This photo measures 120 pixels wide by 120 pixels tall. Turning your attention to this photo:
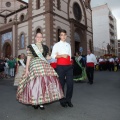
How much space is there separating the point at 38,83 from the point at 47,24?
63.0 feet

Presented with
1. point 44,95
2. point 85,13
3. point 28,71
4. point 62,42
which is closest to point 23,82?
point 28,71

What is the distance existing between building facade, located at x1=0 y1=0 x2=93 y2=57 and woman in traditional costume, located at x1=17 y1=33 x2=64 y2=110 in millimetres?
17781

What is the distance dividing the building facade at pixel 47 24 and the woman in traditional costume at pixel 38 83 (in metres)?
17.8

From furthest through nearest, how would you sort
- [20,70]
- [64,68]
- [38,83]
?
[20,70]
[64,68]
[38,83]

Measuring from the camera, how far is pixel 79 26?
1147 inches

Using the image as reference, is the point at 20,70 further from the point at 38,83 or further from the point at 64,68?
the point at 38,83

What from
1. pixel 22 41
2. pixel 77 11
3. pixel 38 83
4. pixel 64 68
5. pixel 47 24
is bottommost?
pixel 38 83

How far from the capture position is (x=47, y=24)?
22.8m

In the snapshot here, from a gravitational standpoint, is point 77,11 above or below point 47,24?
above

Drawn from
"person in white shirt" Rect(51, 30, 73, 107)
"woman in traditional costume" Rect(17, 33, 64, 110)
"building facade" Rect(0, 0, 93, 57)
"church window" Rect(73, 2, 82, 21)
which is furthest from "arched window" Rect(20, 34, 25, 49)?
"woman in traditional costume" Rect(17, 33, 64, 110)

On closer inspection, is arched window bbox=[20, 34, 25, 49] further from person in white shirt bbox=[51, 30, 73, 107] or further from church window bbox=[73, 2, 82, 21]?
person in white shirt bbox=[51, 30, 73, 107]

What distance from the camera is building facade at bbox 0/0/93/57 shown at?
76.1 feet

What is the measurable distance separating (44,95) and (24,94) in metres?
0.46

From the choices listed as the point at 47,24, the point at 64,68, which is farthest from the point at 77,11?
the point at 64,68
